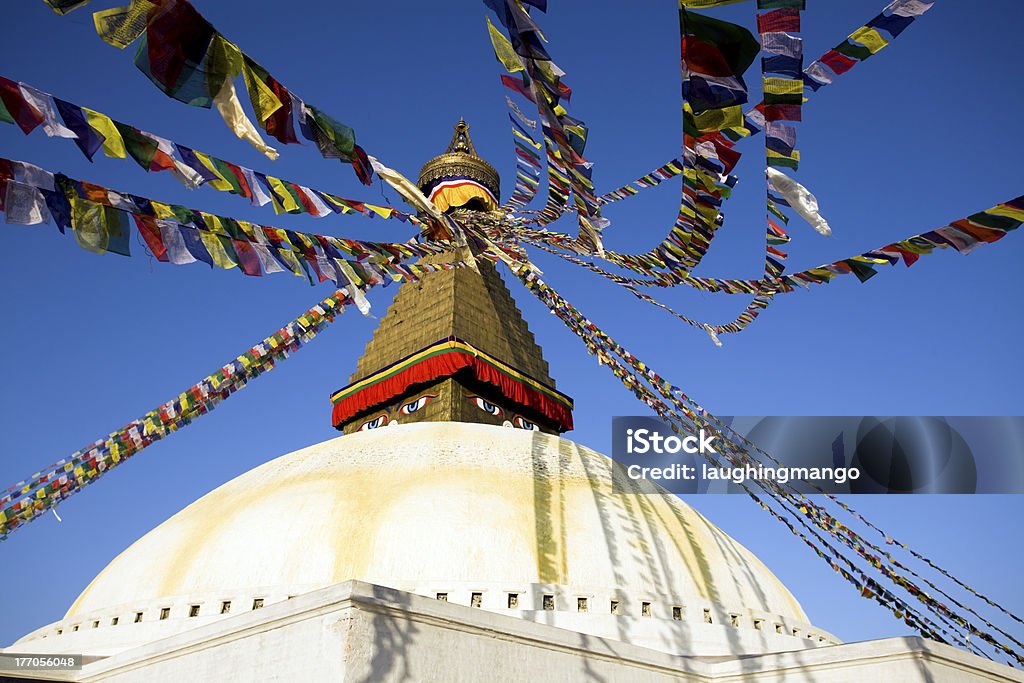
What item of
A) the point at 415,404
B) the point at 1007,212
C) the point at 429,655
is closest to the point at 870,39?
the point at 1007,212

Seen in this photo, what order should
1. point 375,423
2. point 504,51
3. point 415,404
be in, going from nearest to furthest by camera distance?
point 504,51
point 415,404
point 375,423

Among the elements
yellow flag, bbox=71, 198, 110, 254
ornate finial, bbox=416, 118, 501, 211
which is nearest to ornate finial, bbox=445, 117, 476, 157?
ornate finial, bbox=416, 118, 501, 211

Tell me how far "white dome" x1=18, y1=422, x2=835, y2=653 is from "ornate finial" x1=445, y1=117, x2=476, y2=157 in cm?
988

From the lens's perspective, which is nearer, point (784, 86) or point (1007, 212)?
point (784, 86)

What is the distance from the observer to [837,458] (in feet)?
33.8

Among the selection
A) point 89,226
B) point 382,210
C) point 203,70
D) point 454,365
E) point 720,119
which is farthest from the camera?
point 454,365

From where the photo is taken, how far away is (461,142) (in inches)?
730

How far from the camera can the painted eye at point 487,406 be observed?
13.2 meters

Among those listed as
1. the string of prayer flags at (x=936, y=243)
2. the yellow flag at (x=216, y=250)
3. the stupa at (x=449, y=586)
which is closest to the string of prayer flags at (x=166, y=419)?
the stupa at (x=449, y=586)

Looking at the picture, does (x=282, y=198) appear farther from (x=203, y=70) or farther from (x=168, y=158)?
(x=203, y=70)

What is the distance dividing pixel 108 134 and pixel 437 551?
5.06m

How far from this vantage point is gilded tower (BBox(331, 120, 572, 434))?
1313cm

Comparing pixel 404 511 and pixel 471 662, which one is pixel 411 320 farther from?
pixel 471 662

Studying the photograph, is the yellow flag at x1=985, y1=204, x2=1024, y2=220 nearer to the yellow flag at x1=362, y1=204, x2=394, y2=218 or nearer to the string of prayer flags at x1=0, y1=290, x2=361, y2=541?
the yellow flag at x1=362, y1=204, x2=394, y2=218
